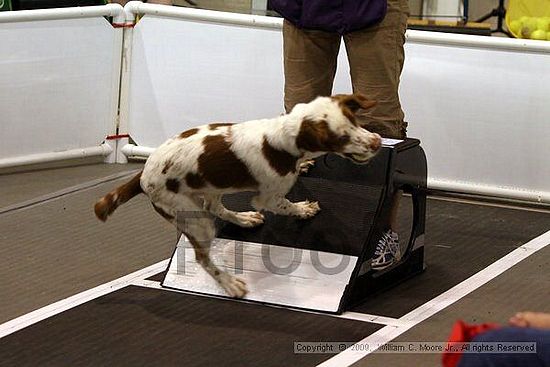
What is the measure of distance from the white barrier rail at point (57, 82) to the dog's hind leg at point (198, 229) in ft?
6.79

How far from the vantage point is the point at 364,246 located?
4.07 m

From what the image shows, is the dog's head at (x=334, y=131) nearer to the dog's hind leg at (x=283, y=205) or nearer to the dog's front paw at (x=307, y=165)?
the dog's hind leg at (x=283, y=205)

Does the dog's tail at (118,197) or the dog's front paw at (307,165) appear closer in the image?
the dog's tail at (118,197)

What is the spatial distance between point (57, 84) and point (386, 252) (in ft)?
7.86

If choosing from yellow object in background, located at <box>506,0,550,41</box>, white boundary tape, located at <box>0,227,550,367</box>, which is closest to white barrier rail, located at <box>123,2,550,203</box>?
white boundary tape, located at <box>0,227,550,367</box>

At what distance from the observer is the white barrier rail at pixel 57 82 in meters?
5.79

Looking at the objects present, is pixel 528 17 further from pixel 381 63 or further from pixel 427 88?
pixel 381 63

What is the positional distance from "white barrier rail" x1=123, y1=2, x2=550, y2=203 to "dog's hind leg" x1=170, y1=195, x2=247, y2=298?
179 centimetres

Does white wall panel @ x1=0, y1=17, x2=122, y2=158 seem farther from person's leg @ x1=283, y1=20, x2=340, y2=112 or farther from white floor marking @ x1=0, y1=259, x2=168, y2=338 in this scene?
person's leg @ x1=283, y1=20, x2=340, y2=112

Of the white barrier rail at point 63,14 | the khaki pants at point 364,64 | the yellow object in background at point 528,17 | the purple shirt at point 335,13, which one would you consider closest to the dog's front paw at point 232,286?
the khaki pants at point 364,64

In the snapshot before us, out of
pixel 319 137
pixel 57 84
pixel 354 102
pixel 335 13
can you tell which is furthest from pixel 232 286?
pixel 57 84

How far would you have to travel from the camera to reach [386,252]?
4.25 metres

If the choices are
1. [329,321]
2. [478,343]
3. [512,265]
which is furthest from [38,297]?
[478,343]

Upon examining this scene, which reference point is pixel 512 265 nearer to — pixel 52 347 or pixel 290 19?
pixel 290 19
